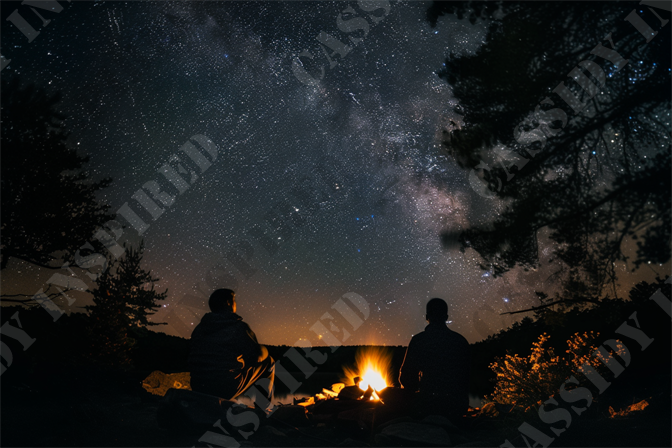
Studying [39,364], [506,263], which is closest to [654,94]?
[506,263]

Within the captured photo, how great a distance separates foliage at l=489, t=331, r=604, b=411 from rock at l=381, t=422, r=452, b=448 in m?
4.27

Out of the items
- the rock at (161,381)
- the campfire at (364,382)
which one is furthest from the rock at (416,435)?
the rock at (161,381)

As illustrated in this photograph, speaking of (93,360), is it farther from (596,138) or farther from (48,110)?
(596,138)

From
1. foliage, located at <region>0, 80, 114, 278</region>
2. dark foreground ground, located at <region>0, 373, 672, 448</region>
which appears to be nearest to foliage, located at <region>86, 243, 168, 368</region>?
foliage, located at <region>0, 80, 114, 278</region>

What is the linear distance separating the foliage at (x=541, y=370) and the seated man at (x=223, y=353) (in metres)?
5.84

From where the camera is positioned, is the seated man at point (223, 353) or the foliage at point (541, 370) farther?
the foliage at point (541, 370)

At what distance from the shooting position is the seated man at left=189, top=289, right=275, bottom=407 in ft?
19.6

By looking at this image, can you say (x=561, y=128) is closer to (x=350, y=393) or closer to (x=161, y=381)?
(x=350, y=393)

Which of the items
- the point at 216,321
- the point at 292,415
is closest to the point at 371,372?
the point at 292,415

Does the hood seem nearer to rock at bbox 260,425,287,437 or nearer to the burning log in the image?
rock at bbox 260,425,287,437

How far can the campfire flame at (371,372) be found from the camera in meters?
7.45

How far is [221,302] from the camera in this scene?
6184 mm

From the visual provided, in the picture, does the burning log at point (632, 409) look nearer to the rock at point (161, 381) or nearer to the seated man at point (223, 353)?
the seated man at point (223, 353)

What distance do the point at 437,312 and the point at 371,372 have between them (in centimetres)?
240
